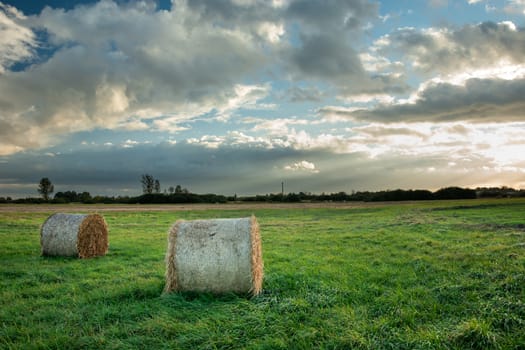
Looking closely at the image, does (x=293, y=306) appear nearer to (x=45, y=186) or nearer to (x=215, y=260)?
(x=215, y=260)

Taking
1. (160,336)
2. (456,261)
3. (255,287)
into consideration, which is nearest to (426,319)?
(255,287)

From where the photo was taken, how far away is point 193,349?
5.81 m

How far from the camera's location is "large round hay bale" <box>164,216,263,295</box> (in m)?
8.48

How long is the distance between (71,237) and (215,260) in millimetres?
9360

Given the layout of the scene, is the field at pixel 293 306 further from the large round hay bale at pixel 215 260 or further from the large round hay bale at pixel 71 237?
the large round hay bale at pixel 71 237

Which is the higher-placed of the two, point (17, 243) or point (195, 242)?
point (195, 242)

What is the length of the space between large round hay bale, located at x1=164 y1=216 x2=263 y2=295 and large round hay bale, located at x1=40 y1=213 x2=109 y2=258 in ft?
26.9

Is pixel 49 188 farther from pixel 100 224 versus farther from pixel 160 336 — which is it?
pixel 160 336

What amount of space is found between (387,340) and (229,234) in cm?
419

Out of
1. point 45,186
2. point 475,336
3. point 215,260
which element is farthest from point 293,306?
point 45,186

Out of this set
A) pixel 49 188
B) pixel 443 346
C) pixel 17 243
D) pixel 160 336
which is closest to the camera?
pixel 443 346

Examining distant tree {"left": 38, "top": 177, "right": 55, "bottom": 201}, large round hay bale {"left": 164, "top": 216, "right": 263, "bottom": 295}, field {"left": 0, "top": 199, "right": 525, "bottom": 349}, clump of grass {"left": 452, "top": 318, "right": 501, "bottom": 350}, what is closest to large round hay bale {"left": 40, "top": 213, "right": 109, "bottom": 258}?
field {"left": 0, "top": 199, "right": 525, "bottom": 349}

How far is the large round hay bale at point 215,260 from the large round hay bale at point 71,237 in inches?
323

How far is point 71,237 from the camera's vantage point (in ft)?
49.2
